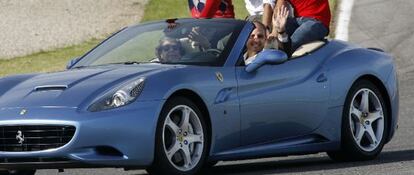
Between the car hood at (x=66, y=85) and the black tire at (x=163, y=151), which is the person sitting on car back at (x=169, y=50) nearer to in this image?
the car hood at (x=66, y=85)

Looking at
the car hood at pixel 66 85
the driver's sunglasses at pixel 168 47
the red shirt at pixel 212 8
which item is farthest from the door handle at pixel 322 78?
the red shirt at pixel 212 8

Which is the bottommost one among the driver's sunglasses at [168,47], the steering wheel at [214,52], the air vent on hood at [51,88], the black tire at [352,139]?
the black tire at [352,139]

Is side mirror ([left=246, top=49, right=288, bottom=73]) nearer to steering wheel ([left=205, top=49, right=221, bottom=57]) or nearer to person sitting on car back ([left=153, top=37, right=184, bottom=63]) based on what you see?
steering wheel ([left=205, top=49, right=221, bottom=57])

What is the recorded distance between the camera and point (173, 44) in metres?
9.45

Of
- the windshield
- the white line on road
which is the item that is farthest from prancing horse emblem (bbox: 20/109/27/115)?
the white line on road

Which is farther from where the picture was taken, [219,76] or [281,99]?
[281,99]

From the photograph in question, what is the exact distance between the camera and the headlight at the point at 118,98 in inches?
327

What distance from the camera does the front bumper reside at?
8195 mm

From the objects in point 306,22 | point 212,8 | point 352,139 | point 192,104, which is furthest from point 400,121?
point 192,104

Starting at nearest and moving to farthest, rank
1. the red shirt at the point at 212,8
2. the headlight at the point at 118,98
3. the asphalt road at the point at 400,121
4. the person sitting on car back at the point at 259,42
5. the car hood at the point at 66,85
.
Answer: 1. the headlight at the point at 118,98
2. the car hood at the point at 66,85
3. the asphalt road at the point at 400,121
4. the person sitting on car back at the point at 259,42
5. the red shirt at the point at 212,8

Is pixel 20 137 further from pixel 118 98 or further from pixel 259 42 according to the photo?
pixel 259 42

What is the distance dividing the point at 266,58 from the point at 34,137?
204 cm

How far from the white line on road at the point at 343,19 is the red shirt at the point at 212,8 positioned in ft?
40.2

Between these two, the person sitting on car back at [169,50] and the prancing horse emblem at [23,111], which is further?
the person sitting on car back at [169,50]
